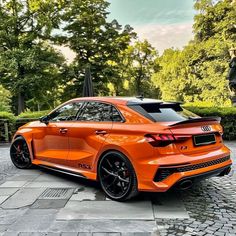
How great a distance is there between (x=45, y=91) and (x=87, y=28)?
22.7ft

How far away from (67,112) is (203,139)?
2394 mm

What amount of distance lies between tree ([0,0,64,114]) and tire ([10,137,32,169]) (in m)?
17.6

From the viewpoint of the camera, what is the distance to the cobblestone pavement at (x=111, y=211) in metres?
3.23

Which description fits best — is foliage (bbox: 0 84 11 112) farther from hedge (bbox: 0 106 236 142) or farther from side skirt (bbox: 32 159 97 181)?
side skirt (bbox: 32 159 97 181)

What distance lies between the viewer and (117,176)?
4.15m

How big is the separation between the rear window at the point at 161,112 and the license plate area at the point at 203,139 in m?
0.34

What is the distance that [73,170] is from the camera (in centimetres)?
484

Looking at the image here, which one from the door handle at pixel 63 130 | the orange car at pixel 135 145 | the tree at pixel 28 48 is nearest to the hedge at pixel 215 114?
the orange car at pixel 135 145

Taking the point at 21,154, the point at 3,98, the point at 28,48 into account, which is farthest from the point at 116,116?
the point at 3,98

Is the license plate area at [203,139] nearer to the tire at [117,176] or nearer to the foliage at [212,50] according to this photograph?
the tire at [117,176]

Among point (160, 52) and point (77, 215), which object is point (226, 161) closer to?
point (77, 215)

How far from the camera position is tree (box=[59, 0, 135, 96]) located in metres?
26.9

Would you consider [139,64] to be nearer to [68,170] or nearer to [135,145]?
[68,170]

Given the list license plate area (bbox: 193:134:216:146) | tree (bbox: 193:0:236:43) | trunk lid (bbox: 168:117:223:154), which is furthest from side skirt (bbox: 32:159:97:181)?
tree (bbox: 193:0:236:43)
